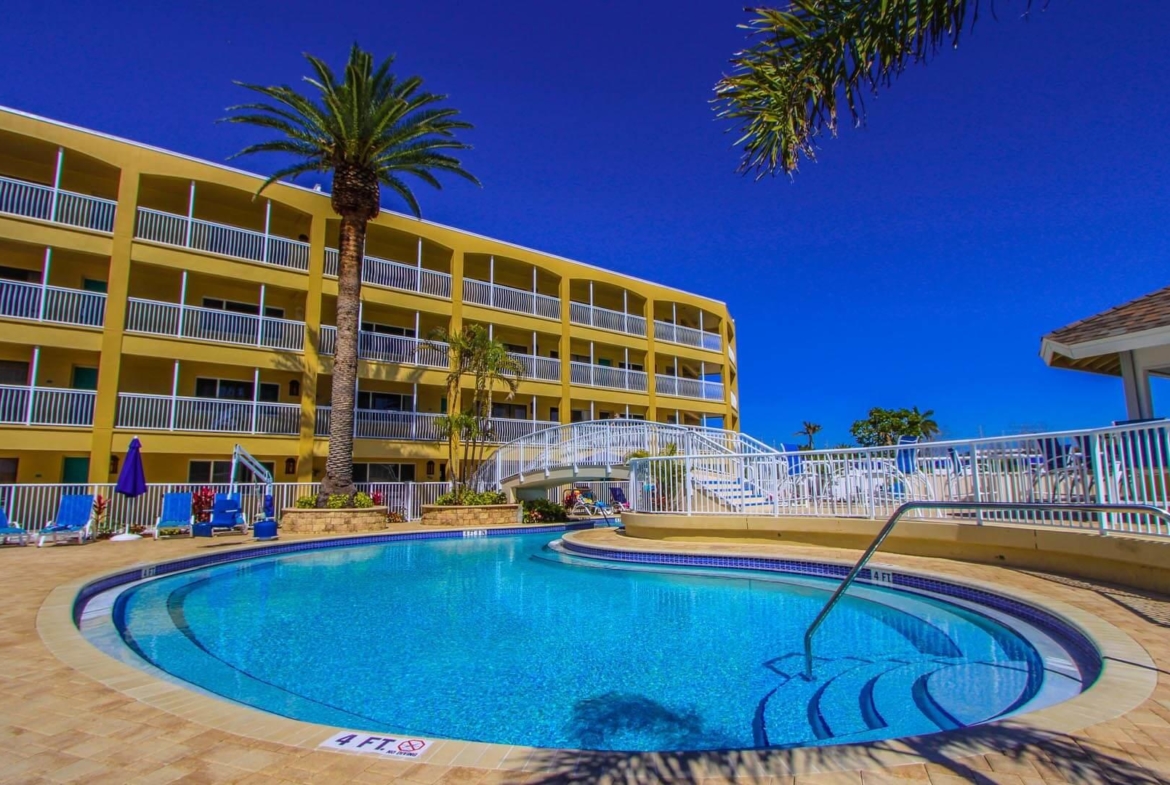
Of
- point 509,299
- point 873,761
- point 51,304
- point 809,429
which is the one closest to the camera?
point 873,761

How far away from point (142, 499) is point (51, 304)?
5.89m

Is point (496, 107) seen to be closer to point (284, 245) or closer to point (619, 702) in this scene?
point (284, 245)

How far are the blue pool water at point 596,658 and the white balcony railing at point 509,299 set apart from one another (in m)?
16.1

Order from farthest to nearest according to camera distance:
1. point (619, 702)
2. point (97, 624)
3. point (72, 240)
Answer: point (72, 240) < point (97, 624) < point (619, 702)

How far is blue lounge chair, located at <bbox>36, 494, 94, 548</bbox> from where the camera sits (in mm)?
12242

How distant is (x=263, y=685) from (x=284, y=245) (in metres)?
18.1

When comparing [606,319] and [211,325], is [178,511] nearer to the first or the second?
[211,325]

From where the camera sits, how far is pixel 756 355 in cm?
10238

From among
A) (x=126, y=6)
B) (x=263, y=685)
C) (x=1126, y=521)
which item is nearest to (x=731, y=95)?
(x=263, y=685)

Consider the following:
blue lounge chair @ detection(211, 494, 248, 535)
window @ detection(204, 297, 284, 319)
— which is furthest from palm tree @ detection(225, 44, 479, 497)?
window @ detection(204, 297, 284, 319)

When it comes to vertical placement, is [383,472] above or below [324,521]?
above

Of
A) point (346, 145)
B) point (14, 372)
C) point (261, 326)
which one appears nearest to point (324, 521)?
point (261, 326)

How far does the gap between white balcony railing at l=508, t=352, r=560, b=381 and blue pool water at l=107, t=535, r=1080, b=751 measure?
51.4 ft

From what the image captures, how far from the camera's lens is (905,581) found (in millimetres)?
7637
